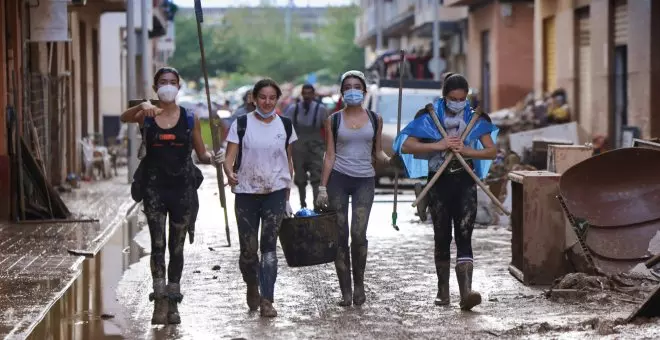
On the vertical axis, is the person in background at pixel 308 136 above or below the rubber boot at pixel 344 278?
above

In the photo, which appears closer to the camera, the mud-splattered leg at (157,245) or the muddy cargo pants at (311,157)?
the mud-splattered leg at (157,245)

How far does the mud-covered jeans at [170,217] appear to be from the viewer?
395 inches

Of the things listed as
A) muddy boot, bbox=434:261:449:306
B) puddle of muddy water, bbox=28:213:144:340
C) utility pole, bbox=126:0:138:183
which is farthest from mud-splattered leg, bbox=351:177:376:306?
utility pole, bbox=126:0:138:183

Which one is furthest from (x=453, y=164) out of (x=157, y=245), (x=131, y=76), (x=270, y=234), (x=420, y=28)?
(x=420, y=28)

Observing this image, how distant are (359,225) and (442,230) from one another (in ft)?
2.06

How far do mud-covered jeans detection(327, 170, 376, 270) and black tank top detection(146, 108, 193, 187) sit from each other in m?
1.31

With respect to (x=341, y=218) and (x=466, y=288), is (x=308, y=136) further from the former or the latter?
(x=466, y=288)

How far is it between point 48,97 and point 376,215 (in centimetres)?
644

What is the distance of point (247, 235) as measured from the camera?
1052cm

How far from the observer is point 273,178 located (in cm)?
1038

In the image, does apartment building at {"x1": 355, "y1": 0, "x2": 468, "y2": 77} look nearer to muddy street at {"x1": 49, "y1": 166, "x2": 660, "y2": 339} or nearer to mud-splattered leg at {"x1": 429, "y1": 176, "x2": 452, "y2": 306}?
muddy street at {"x1": 49, "y1": 166, "x2": 660, "y2": 339}

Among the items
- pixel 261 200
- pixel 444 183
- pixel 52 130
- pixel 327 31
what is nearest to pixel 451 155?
pixel 444 183

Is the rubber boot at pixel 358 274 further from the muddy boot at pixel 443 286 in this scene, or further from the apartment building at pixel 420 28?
the apartment building at pixel 420 28

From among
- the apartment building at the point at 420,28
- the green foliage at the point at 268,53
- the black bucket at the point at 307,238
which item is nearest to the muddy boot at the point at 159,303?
the black bucket at the point at 307,238
